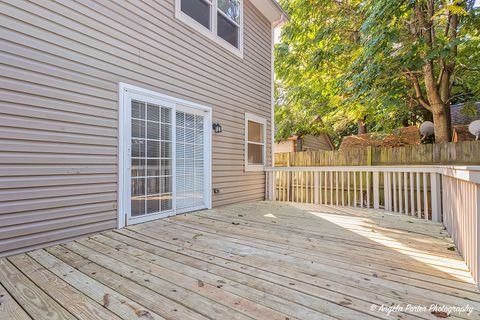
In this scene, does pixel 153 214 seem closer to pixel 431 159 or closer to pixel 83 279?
pixel 83 279

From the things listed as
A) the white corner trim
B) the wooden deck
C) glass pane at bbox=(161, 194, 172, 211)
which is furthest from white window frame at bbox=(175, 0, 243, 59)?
the wooden deck

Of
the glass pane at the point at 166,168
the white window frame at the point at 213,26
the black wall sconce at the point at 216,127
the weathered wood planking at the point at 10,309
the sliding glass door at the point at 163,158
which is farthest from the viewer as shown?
the black wall sconce at the point at 216,127

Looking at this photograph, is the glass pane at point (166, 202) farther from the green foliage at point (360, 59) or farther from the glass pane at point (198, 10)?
the green foliage at point (360, 59)

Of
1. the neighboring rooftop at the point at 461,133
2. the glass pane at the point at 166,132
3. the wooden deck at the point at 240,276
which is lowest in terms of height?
the wooden deck at the point at 240,276

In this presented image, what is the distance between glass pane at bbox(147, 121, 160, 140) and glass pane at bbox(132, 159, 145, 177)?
1.26 ft

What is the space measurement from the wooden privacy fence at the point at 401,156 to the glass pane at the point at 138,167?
4979 mm

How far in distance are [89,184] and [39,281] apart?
1.25 meters

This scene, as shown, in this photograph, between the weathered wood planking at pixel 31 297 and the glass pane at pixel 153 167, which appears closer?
the weathered wood planking at pixel 31 297

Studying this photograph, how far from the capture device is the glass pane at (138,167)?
3215 millimetres

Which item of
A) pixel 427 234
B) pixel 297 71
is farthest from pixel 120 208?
pixel 297 71

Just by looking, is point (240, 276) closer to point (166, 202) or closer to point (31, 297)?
point (31, 297)

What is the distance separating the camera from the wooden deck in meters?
1.36

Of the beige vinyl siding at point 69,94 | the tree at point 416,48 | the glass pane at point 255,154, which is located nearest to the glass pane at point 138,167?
the beige vinyl siding at point 69,94

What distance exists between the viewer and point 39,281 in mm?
1691
